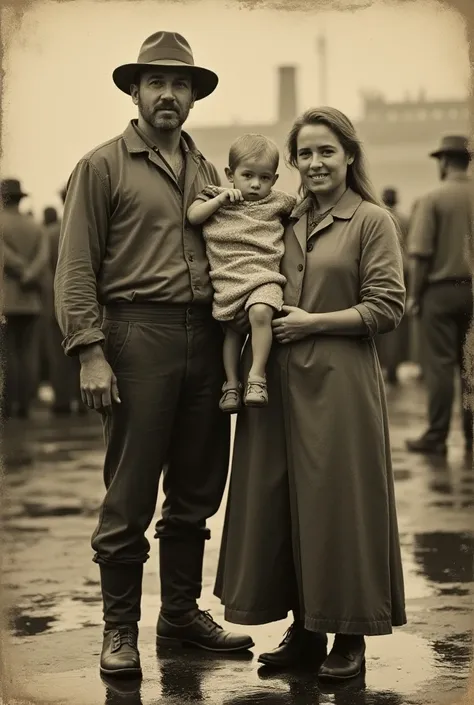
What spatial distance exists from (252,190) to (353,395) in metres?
0.89

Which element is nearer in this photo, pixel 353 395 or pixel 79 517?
pixel 353 395

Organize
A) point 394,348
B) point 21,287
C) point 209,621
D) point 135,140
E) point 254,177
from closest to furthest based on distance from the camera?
point 254,177, point 135,140, point 209,621, point 21,287, point 394,348

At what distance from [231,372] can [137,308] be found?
452mm

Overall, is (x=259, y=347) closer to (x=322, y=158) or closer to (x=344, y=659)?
(x=322, y=158)

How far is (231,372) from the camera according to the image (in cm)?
580

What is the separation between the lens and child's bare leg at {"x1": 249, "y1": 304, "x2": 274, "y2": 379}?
5605 mm

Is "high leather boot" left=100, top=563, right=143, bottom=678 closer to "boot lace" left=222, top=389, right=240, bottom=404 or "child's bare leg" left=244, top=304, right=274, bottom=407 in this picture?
"boot lace" left=222, top=389, right=240, bottom=404

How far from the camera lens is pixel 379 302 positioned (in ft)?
18.2

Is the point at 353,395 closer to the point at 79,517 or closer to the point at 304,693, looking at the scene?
the point at 304,693

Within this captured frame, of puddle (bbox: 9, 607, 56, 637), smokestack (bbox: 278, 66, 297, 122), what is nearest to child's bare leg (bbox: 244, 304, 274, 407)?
puddle (bbox: 9, 607, 56, 637)

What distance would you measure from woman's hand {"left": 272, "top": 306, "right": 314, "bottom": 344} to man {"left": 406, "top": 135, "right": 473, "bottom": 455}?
5.98m

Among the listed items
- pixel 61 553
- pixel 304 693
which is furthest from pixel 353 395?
pixel 61 553

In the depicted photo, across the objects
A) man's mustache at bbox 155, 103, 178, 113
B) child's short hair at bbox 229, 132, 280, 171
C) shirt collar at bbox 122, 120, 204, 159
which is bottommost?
child's short hair at bbox 229, 132, 280, 171

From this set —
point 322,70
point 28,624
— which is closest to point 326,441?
point 28,624
